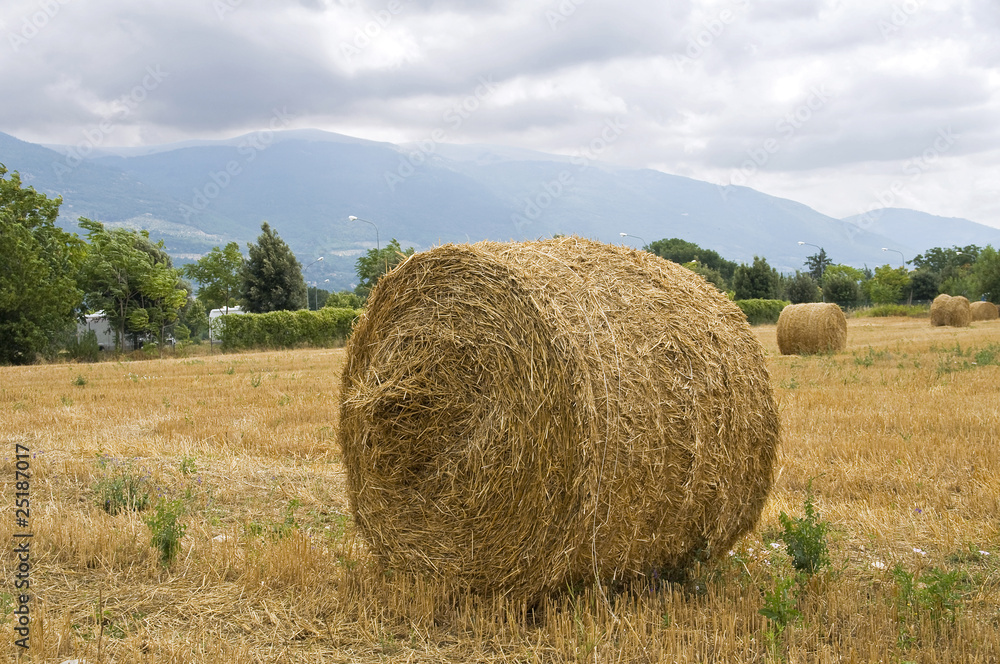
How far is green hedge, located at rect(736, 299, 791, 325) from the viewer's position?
5750 centimetres

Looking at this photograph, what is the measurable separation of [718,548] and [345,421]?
2.86m

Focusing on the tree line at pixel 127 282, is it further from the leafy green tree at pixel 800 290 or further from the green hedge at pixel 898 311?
the green hedge at pixel 898 311

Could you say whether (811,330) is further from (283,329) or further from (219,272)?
(219,272)

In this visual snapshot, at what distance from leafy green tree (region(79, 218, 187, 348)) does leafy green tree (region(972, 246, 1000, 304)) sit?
58637mm

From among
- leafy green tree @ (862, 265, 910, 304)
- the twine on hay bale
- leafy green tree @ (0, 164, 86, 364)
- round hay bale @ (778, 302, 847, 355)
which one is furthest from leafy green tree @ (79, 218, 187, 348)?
leafy green tree @ (862, 265, 910, 304)

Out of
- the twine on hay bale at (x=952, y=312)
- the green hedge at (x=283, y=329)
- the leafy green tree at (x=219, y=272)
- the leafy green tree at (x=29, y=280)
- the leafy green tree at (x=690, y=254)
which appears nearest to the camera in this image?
the leafy green tree at (x=29, y=280)

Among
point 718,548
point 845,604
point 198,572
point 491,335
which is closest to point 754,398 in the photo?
point 718,548

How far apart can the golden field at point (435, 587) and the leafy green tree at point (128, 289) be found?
34.4 meters

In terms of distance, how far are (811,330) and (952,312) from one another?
20.1 metres

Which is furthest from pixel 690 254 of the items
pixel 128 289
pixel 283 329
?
pixel 128 289

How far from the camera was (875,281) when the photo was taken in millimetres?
95688

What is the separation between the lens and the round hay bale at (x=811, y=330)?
22.5 meters

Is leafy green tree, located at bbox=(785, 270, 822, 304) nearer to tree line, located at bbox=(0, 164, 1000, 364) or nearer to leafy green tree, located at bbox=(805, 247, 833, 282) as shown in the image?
tree line, located at bbox=(0, 164, 1000, 364)

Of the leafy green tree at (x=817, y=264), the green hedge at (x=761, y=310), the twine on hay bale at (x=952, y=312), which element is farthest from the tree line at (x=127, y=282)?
the leafy green tree at (x=817, y=264)
